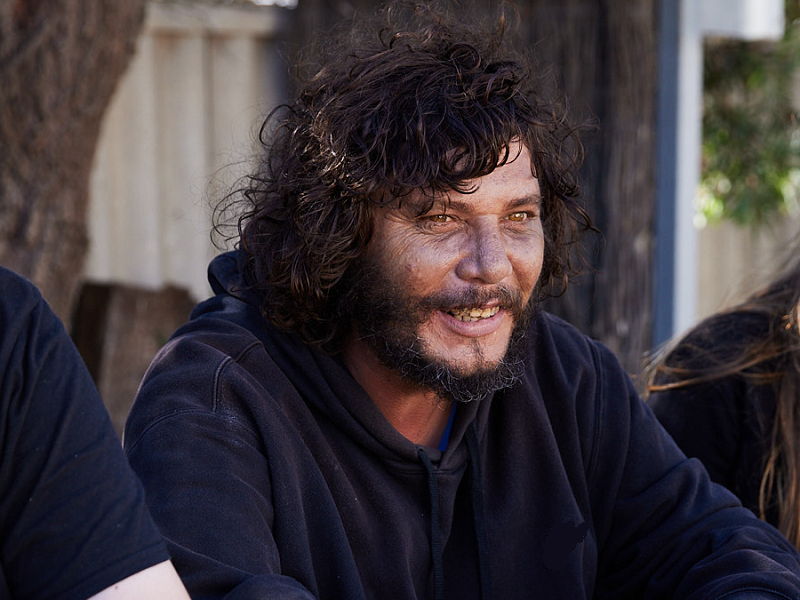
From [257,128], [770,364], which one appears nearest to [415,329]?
[770,364]

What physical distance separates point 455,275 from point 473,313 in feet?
0.26

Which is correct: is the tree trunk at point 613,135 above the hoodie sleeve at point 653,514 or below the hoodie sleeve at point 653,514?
above

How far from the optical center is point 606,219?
420cm

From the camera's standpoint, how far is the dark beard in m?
1.95

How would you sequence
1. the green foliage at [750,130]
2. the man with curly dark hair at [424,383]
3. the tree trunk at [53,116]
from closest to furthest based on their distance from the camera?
the man with curly dark hair at [424,383] < the tree trunk at [53,116] < the green foliage at [750,130]

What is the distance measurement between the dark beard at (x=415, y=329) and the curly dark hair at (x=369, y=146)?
0.17ft

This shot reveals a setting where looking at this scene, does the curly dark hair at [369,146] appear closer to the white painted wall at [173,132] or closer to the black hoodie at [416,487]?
the black hoodie at [416,487]

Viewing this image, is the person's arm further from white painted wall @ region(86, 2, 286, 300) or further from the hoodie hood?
white painted wall @ region(86, 2, 286, 300)

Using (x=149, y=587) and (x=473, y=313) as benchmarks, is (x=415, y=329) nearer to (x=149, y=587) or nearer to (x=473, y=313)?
(x=473, y=313)

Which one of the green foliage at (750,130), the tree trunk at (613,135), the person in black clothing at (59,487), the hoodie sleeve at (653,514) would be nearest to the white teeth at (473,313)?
the hoodie sleeve at (653,514)

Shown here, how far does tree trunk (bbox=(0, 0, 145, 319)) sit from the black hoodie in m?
1.29

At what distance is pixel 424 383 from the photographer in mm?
1973

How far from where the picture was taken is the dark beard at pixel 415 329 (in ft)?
6.40

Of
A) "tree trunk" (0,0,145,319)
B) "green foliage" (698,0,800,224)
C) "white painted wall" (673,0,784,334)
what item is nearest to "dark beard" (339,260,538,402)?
"tree trunk" (0,0,145,319)
